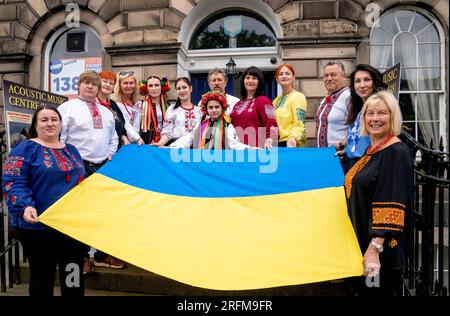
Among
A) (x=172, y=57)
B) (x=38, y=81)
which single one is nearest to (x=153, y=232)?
(x=172, y=57)

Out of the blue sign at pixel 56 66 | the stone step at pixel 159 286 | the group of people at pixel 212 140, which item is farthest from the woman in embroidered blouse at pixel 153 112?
the blue sign at pixel 56 66

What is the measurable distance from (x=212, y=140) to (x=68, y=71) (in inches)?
254

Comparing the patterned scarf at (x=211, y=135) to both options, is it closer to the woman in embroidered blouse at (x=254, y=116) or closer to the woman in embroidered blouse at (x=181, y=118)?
the woman in embroidered blouse at (x=254, y=116)

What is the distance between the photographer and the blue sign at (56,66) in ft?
30.3

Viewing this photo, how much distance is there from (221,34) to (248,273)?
7.40 meters

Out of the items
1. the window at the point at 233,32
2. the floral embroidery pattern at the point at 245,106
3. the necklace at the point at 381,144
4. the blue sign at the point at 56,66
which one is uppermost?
the window at the point at 233,32

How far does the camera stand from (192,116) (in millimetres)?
5066

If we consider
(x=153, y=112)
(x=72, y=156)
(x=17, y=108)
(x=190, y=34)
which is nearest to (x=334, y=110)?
(x=153, y=112)

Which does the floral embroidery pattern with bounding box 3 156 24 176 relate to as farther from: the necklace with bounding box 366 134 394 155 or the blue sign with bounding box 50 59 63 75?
the blue sign with bounding box 50 59 63 75

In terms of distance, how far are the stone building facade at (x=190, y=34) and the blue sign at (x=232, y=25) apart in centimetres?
23

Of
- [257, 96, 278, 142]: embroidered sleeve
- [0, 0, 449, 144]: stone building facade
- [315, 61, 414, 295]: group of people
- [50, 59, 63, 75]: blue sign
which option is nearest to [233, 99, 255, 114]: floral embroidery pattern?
[257, 96, 278, 142]: embroidered sleeve

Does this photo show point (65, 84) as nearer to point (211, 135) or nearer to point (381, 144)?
point (211, 135)

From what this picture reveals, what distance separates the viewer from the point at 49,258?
308 cm

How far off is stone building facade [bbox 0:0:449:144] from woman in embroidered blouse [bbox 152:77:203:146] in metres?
3.23
